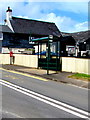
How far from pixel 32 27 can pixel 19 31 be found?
4.74 m

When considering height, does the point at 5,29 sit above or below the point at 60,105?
above

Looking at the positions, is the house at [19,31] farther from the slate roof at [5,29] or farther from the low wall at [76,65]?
the low wall at [76,65]

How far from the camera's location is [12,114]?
16.7 ft

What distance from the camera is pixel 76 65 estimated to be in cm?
1343

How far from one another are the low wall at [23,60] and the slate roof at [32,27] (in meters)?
19.4

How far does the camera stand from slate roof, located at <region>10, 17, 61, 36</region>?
141 ft

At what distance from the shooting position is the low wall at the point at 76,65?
41.2 ft

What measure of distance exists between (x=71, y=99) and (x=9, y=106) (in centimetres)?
241

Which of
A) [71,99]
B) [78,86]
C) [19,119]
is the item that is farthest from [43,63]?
[19,119]

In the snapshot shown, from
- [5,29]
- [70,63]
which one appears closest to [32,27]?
[5,29]

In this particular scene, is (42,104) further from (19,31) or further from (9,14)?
(9,14)

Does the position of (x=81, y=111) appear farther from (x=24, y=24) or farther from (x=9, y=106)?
(x=24, y=24)

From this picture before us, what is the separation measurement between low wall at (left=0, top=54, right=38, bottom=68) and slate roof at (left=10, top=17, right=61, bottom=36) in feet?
63.7

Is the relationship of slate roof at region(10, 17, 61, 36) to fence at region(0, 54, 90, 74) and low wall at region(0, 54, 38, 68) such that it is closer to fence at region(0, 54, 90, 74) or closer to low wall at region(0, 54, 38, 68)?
low wall at region(0, 54, 38, 68)
